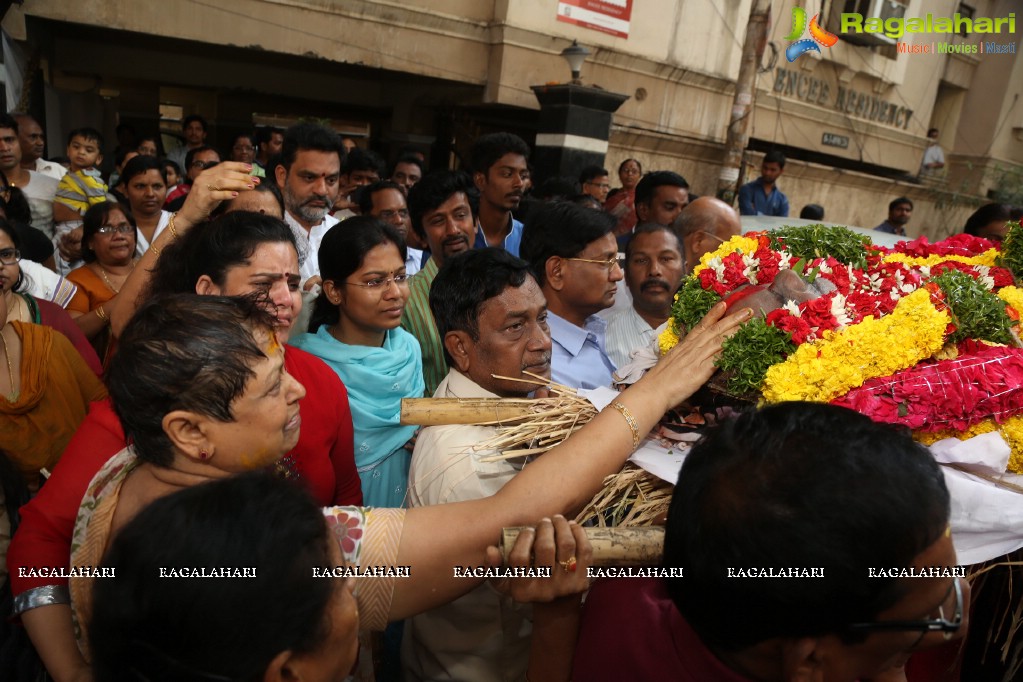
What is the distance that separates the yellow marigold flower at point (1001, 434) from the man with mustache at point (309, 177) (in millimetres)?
3433

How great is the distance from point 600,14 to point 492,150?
7041mm

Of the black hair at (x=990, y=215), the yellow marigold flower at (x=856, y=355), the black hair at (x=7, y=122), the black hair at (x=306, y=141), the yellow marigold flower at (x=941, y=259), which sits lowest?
the yellow marigold flower at (x=856, y=355)

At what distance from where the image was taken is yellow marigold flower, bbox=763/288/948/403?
166 cm

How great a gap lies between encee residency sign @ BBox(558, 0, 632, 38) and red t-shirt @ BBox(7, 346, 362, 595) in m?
9.89

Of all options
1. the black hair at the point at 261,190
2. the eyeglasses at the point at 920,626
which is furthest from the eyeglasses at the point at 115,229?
the eyeglasses at the point at 920,626

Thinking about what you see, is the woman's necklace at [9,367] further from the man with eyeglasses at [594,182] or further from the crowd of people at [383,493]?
the man with eyeglasses at [594,182]

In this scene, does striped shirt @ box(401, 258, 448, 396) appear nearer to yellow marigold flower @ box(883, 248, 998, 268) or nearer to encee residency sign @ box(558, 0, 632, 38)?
yellow marigold flower @ box(883, 248, 998, 268)

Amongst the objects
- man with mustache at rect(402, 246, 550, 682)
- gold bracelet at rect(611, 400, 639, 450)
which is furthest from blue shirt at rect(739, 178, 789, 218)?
gold bracelet at rect(611, 400, 639, 450)

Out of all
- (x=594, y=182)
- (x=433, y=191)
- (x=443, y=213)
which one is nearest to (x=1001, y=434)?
(x=443, y=213)

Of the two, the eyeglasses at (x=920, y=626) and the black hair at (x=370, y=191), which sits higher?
the black hair at (x=370, y=191)

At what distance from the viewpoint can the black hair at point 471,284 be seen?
2.35 metres

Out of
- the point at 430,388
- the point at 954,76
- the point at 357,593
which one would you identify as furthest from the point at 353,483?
the point at 954,76

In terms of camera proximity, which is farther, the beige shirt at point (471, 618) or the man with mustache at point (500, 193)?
the man with mustache at point (500, 193)

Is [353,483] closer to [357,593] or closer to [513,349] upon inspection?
[513,349]
